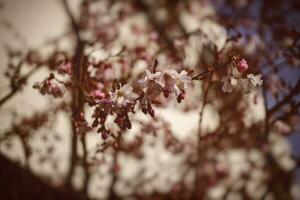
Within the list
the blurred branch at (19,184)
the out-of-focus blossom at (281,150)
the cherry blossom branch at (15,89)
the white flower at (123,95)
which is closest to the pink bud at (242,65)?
the white flower at (123,95)

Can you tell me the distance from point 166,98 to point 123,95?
2.24 ft

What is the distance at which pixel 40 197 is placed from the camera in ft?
20.1

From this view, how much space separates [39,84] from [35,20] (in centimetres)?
341

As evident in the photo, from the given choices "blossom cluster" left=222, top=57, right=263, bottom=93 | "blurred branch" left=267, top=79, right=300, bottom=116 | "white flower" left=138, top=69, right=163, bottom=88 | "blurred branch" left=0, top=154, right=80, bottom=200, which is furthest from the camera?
"blurred branch" left=0, top=154, right=80, bottom=200

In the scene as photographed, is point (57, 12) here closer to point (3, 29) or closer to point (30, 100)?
point (3, 29)

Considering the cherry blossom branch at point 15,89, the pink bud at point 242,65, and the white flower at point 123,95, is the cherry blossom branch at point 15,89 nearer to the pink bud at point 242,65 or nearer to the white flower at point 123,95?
the white flower at point 123,95

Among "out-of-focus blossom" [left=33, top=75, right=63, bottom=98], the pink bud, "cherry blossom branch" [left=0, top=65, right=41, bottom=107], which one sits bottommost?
the pink bud

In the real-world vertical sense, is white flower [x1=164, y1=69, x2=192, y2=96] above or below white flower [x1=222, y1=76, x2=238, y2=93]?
below

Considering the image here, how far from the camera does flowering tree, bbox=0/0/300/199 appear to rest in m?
3.25

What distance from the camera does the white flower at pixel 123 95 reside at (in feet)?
8.06

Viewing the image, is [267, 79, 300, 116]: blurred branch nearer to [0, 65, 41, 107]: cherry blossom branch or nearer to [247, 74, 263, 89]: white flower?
[247, 74, 263, 89]: white flower

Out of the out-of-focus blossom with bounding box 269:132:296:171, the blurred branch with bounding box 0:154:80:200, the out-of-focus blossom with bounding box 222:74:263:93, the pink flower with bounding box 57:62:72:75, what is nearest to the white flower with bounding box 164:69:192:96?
the out-of-focus blossom with bounding box 222:74:263:93

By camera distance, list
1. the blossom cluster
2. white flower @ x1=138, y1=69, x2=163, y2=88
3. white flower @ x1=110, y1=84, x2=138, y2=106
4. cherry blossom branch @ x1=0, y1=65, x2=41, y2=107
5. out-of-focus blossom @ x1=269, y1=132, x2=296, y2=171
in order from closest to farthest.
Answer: white flower @ x1=138, y1=69, x2=163, y2=88 → white flower @ x1=110, y1=84, x2=138, y2=106 → the blossom cluster → cherry blossom branch @ x1=0, y1=65, x2=41, y2=107 → out-of-focus blossom @ x1=269, y1=132, x2=296, y2=171

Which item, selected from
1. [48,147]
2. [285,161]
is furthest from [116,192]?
[285,161]
